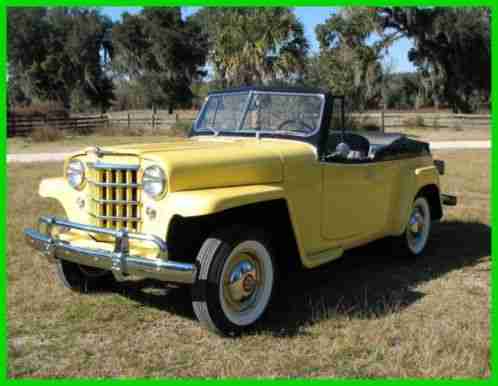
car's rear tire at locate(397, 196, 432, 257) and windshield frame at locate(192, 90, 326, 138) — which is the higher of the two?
windshield frame at locate(192, 90, 326, 138)

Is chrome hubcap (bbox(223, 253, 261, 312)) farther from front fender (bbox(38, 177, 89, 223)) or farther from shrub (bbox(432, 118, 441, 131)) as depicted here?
shrub (bbox(432, 118, 441, 131))

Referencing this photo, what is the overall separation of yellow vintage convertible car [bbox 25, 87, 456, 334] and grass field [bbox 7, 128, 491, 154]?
42.3 feet

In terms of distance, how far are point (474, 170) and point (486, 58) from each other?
2625 cm

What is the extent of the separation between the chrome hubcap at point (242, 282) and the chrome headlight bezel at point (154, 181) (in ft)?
2.33

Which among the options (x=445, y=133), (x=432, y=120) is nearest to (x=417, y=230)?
(x=445, y=133)

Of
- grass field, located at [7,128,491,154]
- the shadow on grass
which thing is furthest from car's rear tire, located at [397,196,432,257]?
grass field, located at [7,128,491,154]

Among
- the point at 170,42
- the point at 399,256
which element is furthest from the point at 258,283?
the point at 170,42

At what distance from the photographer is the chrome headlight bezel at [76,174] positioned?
14.3 feet

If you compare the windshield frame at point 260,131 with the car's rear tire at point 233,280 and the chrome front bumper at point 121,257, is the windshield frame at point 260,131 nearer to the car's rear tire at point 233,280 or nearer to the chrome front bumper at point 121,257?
the car's rear tire at point 233,280

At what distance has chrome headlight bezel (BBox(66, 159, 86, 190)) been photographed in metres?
4.35

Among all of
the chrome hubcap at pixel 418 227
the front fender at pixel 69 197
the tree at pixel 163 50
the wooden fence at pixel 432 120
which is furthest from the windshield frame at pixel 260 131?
the tree at pixel 163 50

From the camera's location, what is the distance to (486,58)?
35.6m

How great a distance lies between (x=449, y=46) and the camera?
34.9m

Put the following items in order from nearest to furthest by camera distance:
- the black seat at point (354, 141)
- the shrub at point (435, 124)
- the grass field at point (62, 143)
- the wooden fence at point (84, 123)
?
the black seat at point (354, 141) < the grass field at point (62, 143) < the wooden fence at point (84, 123) < the shrub at point (435, 124)
